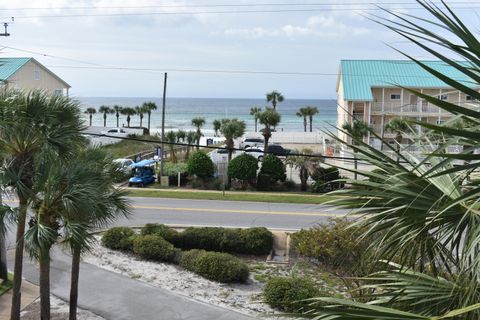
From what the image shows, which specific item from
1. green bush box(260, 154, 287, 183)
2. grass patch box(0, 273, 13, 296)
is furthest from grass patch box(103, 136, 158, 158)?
grass patch box(0, 273, 13, 296)

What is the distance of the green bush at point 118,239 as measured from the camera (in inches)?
731

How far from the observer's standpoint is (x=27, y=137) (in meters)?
10.4

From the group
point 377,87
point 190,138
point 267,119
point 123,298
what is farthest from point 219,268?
point 377,87

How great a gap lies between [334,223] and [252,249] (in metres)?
3.01

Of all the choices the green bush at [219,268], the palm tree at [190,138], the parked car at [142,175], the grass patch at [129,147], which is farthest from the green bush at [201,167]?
the green bush at [219,268]

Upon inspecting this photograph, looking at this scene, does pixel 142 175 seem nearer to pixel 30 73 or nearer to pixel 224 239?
pixel 224 239

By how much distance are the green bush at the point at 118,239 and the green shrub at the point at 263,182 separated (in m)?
14.6

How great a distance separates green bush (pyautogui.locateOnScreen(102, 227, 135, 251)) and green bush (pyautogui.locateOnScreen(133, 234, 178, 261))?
0.58 meters

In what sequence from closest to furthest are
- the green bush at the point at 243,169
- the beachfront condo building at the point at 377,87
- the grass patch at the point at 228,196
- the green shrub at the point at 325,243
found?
the green shrub at the point at 325,243, the grass patch at the point at 228,196, the green bush at the point at 243,169, the beachfront condo building at the point at 377,87

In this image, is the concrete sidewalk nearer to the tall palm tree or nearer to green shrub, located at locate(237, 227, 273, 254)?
the tall palm tree

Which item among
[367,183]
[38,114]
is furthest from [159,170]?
[367,183]

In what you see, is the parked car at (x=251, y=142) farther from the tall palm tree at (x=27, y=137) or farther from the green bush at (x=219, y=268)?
the tall palm tree at (x=27, y=137)

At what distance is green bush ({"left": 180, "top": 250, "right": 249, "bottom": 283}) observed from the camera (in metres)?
15.8

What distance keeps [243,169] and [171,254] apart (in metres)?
15.3
